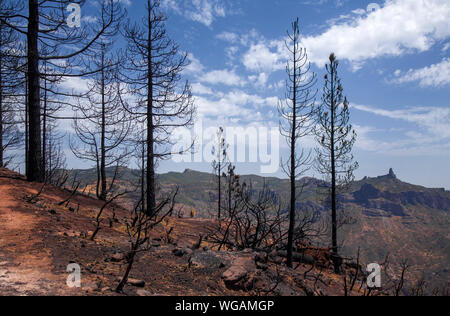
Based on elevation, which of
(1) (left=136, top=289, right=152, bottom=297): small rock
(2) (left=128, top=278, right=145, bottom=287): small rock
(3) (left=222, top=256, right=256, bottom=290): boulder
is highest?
(2) (left=128, top=278, right=145, bottom=287): small rock

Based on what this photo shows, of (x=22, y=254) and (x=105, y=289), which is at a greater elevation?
(x=22, y=254)

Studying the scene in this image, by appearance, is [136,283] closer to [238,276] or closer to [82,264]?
[82,264]

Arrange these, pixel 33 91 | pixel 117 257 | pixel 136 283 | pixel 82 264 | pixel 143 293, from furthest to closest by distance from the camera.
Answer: pixel 33 91 → pixel 117 257 → pixel 82 264 → pixel 136 283 → pixel 143 293

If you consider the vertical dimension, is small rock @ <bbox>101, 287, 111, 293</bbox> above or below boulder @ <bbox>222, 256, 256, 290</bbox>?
above

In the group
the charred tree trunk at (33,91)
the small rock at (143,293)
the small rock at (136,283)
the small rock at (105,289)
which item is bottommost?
the small rock at (143,293)

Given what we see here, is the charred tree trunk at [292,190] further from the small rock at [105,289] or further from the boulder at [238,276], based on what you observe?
the small rock at [105,289]

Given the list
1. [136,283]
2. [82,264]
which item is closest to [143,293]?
[136,283]

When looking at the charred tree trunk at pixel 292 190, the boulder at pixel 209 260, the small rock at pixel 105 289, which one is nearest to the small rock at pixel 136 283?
the small rock at pixel 105 289

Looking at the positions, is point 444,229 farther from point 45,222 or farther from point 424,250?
point 45,222

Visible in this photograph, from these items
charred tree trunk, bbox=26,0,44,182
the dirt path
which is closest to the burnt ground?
the dirt path

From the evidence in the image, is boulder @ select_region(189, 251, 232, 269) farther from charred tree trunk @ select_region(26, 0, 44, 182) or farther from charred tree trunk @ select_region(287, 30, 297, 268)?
charred tree trunk @ select_region(26, 0, 44, 182)
